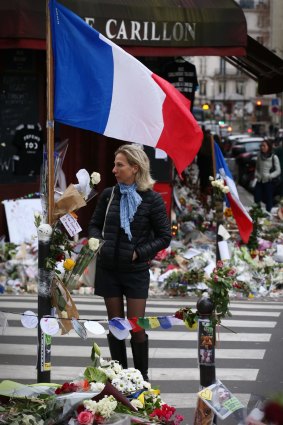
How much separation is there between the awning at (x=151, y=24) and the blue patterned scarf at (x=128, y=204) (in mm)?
7295

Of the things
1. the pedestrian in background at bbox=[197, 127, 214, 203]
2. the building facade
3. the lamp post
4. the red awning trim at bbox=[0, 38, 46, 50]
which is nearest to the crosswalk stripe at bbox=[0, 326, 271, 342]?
the lamp post

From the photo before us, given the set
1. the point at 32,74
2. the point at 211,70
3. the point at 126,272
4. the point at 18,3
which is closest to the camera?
the point at 126,272

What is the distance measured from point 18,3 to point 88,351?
6.43 metres

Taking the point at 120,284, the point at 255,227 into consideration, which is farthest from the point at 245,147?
the point at 120,284

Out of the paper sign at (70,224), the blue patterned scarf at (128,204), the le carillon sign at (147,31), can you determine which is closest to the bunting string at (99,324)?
the paper sign at (70,224)

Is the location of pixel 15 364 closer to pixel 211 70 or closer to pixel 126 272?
pixel 126 272

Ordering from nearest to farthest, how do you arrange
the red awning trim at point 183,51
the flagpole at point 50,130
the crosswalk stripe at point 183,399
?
the flagpole at point 50,130 → the crosswalk stripe at point 183,399 → the red awning trim at point 183,51

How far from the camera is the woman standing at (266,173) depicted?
21998 mm

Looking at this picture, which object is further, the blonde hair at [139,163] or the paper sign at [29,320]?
the blonde hair at [139,163]

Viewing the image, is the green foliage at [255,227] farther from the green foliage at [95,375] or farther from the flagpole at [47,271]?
the green foliage at [95,375]

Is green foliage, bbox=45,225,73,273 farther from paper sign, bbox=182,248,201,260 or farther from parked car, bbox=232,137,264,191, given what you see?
parked car, bbox=232,137,264,191

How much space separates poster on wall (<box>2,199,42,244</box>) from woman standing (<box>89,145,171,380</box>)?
24.2 ft

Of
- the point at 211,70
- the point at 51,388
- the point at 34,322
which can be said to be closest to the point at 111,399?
the point at 51,388

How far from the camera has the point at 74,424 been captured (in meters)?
5.59
